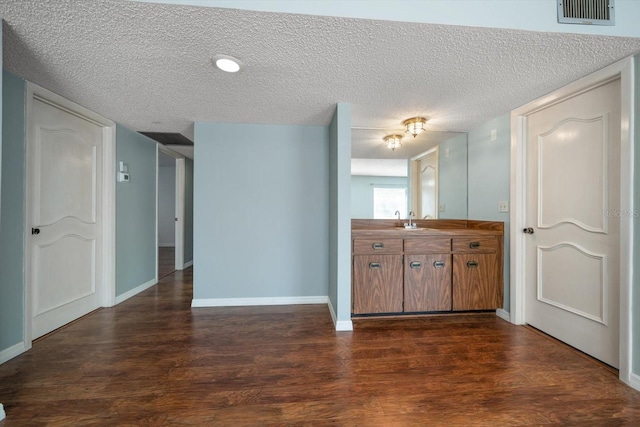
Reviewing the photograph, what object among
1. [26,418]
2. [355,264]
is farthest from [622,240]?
[26,418]

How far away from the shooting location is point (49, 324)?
223 centimetres

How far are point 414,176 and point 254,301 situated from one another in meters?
2.27

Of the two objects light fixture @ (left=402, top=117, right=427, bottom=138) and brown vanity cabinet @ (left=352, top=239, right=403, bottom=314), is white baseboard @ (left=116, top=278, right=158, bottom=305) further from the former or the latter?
light fixture @ (left=402, top=117, right=427, bottom=138)

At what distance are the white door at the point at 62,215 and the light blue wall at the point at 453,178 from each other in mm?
3666

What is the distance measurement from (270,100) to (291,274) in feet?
5.70

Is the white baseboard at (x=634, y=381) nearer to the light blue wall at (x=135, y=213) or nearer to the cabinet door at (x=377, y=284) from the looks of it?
the cabinet door at (x=377, y=284)

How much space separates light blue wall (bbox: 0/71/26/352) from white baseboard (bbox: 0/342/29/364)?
22 mm

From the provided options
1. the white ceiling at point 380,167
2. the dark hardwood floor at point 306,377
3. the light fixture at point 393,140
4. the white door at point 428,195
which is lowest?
the dark hardwood floor at point 306,377

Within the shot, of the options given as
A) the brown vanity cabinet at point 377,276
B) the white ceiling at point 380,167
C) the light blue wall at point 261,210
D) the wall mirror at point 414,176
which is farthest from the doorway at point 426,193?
the light blue wall at point 261,210

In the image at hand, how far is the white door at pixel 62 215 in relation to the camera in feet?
6.85

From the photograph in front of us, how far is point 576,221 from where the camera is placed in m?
1.95

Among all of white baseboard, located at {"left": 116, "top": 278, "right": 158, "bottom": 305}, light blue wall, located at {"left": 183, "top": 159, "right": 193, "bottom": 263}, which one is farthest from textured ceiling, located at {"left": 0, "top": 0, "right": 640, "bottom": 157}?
light blue wall, located at {"left": 183, "top": 159, "right": 193, "bottom": 263}

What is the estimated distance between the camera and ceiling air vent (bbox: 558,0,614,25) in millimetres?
1403

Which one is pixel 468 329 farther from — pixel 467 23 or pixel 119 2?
pixel 119 2
